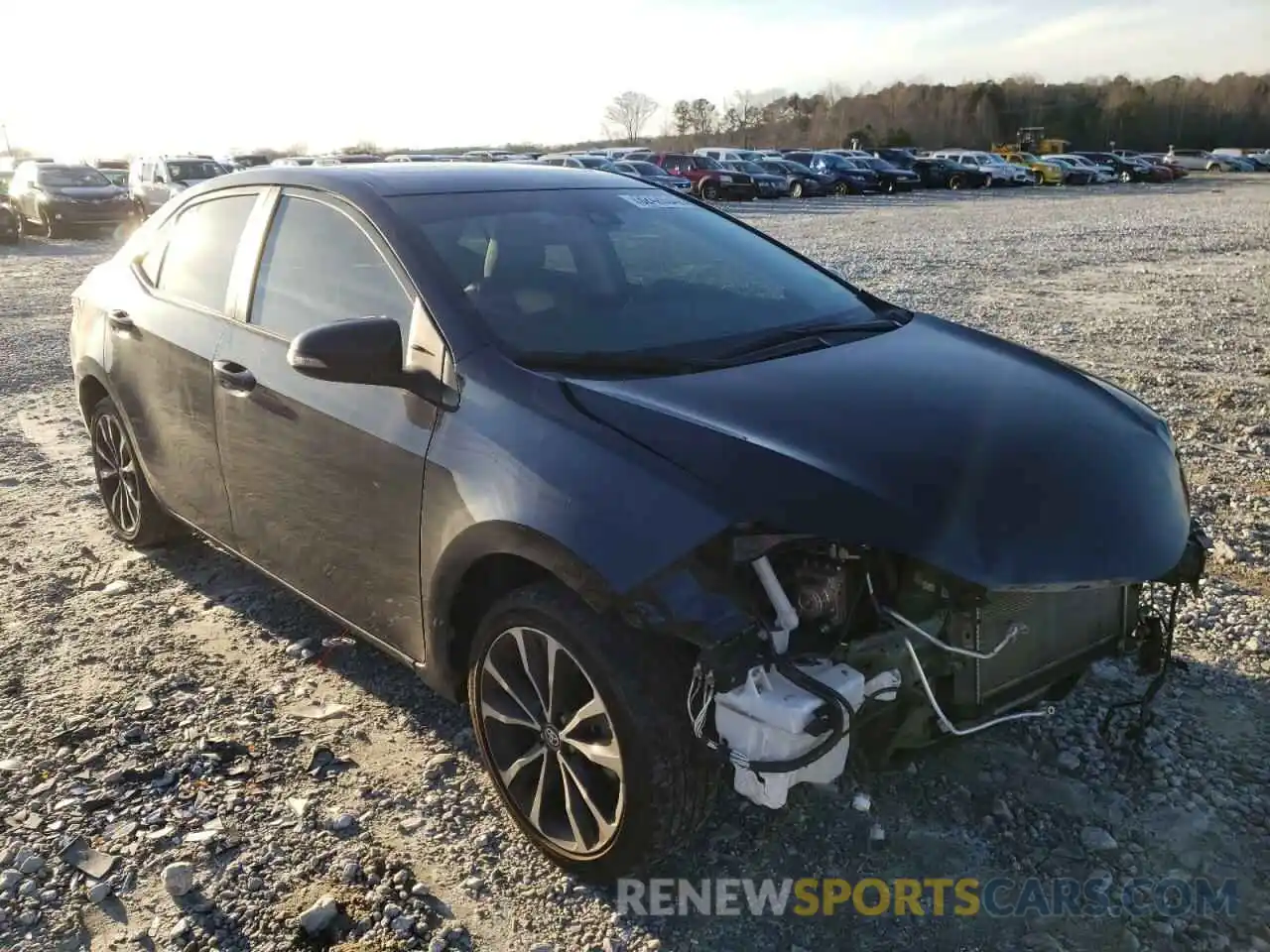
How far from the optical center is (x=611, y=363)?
294 cm

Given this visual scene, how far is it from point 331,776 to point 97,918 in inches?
29.1

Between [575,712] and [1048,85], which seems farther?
[1048,85]

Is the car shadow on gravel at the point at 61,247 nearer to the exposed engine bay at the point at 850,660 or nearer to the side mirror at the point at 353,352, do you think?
the side mirror at the point at 353,352

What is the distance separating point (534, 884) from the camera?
2746mm

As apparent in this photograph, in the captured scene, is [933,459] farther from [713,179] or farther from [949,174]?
[949,174]

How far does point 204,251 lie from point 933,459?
3027 mm

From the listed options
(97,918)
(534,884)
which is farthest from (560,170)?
(97,918)

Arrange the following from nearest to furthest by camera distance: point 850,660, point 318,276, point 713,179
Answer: point 850,660
point 318,276
point 713,179

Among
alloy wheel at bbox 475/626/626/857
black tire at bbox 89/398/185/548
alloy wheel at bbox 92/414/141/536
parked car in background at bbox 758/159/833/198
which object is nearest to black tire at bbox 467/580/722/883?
alloy wheel at bbox 475/626/626/857

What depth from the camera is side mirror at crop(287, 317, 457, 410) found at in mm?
2836

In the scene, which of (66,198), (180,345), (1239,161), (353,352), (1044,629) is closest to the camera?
(1044,629)

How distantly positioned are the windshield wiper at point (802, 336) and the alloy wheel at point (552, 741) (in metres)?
1.04

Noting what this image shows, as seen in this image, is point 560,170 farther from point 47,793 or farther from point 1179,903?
point 1179,903

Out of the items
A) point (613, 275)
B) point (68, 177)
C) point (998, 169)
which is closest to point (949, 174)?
point (998, 169)
